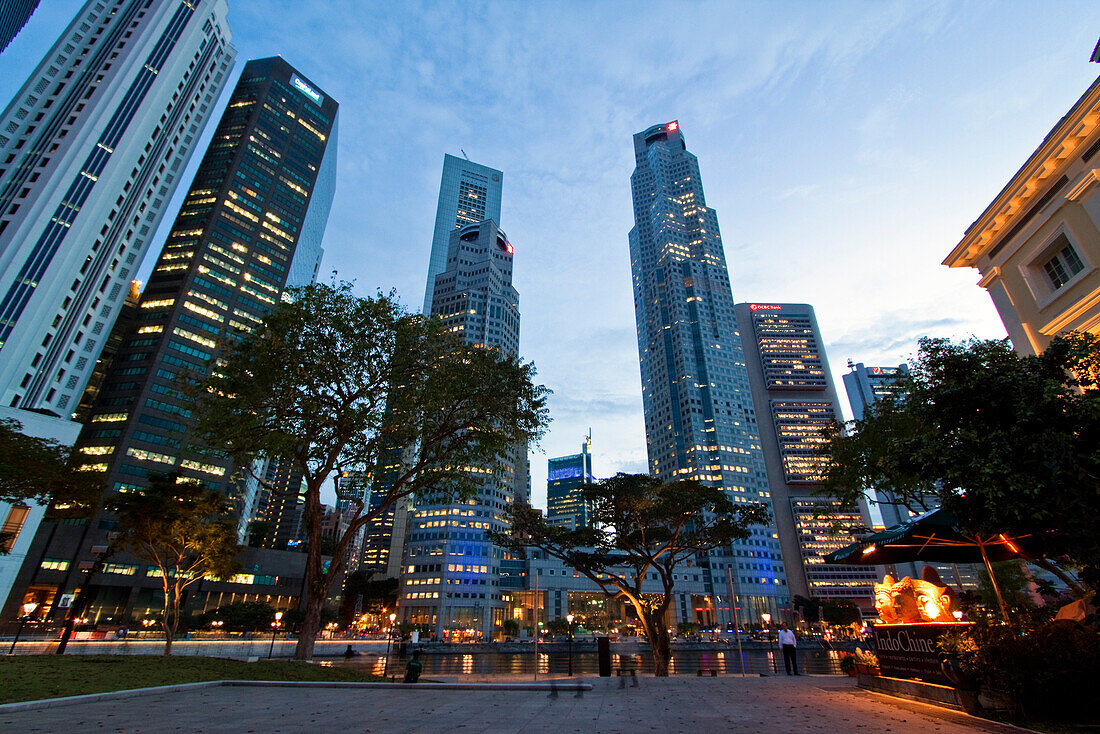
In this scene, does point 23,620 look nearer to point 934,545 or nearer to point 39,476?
point 39,476

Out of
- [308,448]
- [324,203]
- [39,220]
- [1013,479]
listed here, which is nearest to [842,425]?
[1013,479]

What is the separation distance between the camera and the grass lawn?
11227mm

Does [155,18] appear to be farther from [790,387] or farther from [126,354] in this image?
[790,387]

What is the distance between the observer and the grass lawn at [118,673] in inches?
442

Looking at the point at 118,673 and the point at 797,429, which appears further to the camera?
the point at 797,429

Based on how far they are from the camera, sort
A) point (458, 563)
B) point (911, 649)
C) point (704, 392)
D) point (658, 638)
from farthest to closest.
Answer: point (704, 392), point (458, 563), point (658, 638), point (911, 649)

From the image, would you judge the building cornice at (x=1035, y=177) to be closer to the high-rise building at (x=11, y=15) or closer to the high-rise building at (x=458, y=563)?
the high-rise building at (x=458, y=563)

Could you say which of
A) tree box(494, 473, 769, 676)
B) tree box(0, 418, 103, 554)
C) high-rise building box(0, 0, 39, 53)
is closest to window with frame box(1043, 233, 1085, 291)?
tree box(494, 473, 769, 676)

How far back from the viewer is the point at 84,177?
276 feet

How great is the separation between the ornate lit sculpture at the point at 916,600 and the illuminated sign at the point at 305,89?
189134 mm

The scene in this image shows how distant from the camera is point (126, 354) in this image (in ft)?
342

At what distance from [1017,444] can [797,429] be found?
175 meters

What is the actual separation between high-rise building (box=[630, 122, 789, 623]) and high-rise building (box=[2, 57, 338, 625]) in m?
125

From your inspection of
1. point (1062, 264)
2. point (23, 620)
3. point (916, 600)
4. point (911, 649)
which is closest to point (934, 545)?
point (916, 600)
